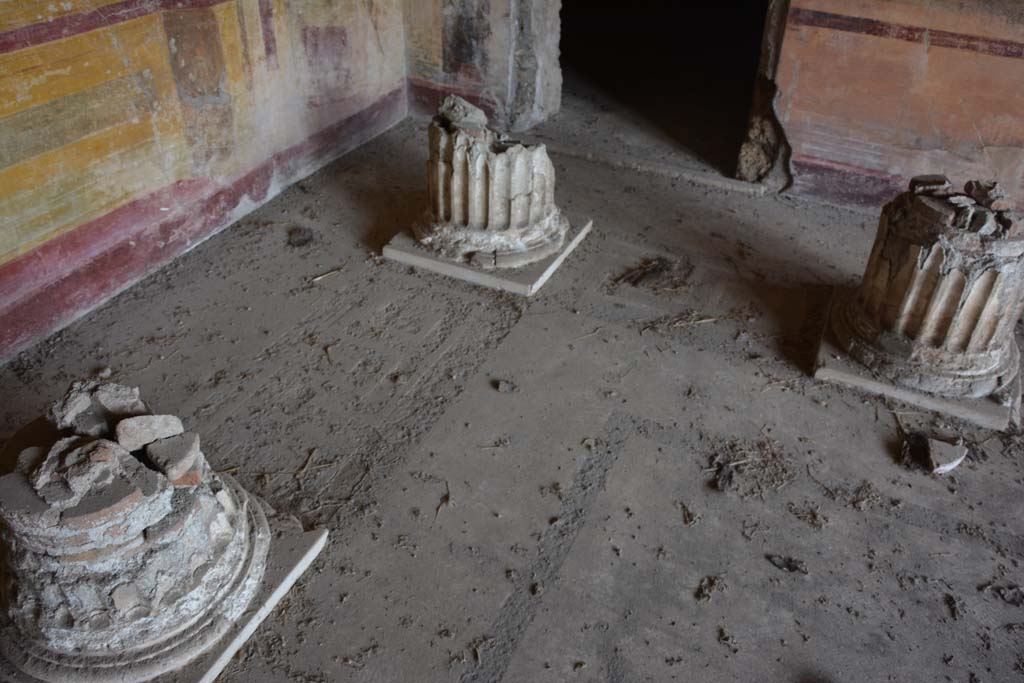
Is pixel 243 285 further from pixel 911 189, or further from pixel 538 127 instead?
pixel 911 189

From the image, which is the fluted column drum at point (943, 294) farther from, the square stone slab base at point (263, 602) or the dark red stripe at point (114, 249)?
the dark red stripe at point (114, 249)

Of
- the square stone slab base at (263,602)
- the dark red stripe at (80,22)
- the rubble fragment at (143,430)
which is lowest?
the square stone slab base at (263,602)

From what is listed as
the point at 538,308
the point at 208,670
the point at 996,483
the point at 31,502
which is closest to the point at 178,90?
the point at 538,308

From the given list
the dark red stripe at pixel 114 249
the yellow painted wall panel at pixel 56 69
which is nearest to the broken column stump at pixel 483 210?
the dark red stripe at pixel 114 249

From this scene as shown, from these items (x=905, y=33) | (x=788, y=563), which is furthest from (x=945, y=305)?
(x=905, y=33)

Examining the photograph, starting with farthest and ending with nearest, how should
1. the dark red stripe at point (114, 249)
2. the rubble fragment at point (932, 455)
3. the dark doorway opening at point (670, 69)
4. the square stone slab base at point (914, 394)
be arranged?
the dark doorway opening at point (670, 69) → the dark red stripe at point (114, 249) → the square stone slab base at point (914, 394) → the rubble fragment at point (932, 455)

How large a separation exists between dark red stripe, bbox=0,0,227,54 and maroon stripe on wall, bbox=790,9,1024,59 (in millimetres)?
3780

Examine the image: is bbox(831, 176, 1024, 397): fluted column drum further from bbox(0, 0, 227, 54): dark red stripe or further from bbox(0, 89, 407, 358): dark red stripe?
bbox(0, 0, 227, 54): dark red stripe

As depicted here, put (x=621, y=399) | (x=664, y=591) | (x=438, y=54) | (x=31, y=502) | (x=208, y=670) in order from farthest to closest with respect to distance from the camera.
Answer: (x=438, y=54)
(x=621, y=399)
(x=664, y=591)
(x=208, y=670)
(x=31, y=502)

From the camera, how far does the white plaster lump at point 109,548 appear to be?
2.47 meters

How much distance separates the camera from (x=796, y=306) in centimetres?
467

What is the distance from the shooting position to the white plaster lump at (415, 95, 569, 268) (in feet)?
15.2

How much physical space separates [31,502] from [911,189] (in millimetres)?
4020

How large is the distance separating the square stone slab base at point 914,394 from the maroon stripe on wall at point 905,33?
84.6 inches
